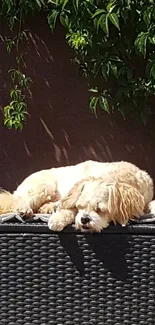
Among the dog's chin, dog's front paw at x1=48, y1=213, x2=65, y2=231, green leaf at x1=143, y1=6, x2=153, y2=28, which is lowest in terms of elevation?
the dog's chin

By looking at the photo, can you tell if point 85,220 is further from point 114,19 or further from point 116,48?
point 116,48

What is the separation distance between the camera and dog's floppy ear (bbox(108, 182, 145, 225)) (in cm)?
266

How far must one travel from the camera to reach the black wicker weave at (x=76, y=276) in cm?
260

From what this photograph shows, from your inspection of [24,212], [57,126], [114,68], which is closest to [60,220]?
[24,212]

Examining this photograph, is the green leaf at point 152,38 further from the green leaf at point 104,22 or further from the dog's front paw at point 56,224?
the dog's front paw at point 56,224

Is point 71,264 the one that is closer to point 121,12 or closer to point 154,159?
point 121,12

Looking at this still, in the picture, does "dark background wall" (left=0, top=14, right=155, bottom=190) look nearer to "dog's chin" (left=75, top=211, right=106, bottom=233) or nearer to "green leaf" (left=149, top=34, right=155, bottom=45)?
"green leaf" (left=149, top=34, right=155, bottom=45)

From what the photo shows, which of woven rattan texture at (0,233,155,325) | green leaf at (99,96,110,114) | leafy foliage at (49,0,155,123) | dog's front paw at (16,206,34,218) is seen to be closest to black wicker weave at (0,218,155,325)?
woven rattan texture at (0,233,155,325)

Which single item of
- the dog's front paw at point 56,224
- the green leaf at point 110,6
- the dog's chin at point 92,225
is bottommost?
the dog's chin at point 92,225

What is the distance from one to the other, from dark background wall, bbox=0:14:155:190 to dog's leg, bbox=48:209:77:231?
69.5 inches

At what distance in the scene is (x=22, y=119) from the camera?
161 inches

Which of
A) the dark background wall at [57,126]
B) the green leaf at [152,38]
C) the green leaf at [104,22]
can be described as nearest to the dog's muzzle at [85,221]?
the green leaf at [104,22]

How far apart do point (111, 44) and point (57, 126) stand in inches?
32.8

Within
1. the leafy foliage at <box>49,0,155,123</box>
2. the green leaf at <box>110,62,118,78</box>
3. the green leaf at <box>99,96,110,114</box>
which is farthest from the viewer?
the green leaf at <box>99,96,110,114</box>
